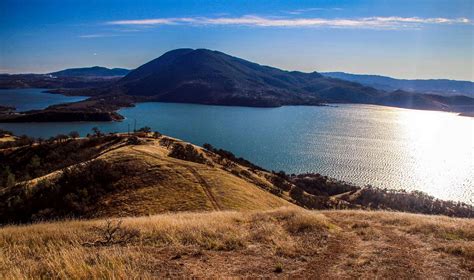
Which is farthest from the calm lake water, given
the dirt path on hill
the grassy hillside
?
the grassy hillside

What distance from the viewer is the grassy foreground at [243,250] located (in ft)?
29.8

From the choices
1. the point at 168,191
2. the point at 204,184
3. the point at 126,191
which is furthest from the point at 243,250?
the point at 204,184

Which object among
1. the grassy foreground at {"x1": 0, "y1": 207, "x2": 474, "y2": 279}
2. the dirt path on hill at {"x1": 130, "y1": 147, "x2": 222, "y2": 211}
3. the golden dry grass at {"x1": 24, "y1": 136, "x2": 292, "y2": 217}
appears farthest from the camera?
the dirt path on hill at {"x1": 130, "y1": 147, "x2": 222, "y2": 211}

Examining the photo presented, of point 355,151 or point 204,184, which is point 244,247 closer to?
point 204,184

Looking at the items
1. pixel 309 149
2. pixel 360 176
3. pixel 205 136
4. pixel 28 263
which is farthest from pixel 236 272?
pixel 205 136

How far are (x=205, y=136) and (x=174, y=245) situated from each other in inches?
6063

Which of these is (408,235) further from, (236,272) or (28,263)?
(28,263)

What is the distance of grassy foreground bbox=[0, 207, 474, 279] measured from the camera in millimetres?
9086

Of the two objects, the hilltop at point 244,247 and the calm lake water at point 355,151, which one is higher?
the hilltop at point 244,247

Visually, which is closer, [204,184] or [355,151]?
[204,184]

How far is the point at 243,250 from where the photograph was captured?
38.5 ft

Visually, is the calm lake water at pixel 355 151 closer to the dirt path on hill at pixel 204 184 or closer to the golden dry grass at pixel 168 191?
the dirt path on hill at pixel 204 184

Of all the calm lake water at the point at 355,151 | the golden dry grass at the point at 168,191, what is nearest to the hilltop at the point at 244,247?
the golden dry grass at the point at 168,191

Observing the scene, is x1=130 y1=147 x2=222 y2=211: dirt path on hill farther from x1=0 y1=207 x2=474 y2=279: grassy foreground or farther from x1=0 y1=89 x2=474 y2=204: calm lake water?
x1=0 y1=89 x2=474 y2=204: calm lake water
